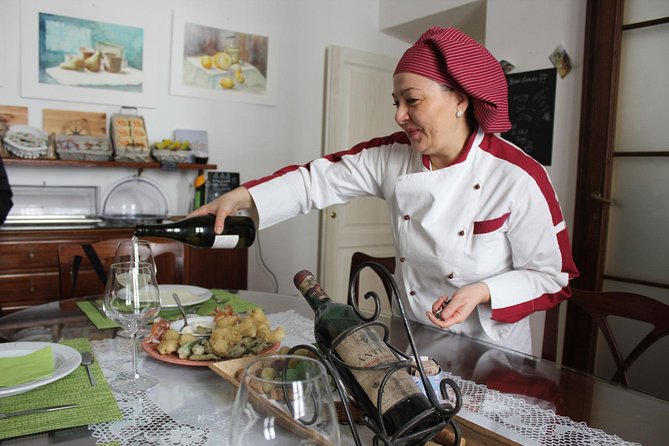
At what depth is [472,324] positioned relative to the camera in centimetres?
154

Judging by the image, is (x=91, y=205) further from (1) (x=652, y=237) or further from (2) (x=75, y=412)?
(1) (x=652, y=237)

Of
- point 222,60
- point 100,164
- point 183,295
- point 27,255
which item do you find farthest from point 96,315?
point 222,60

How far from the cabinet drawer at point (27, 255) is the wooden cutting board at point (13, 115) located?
2.61 ft

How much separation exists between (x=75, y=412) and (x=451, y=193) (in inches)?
42.9

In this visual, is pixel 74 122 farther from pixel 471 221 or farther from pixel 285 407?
pixel 285 407

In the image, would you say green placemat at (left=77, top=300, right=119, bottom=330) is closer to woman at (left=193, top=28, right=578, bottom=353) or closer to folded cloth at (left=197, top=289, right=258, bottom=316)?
folded cloth at (left=197, top=289, right=258, bottom=316)

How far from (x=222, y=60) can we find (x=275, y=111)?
0.53m

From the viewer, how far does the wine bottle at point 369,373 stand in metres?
0.71

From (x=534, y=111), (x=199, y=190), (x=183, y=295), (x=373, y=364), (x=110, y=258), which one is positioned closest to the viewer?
(x=373, y=364)

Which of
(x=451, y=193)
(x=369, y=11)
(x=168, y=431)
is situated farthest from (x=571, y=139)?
(x=168, y=431)

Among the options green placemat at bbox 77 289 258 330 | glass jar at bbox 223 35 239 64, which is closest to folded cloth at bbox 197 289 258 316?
green placemat at bbox 77 289 258 330

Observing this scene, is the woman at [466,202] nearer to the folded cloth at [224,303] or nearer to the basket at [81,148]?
the folded cloth at [224,303]

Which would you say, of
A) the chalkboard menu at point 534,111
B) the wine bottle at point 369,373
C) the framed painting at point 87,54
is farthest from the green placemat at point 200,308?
the framed painting at point 87,54

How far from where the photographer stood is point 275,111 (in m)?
4.17
